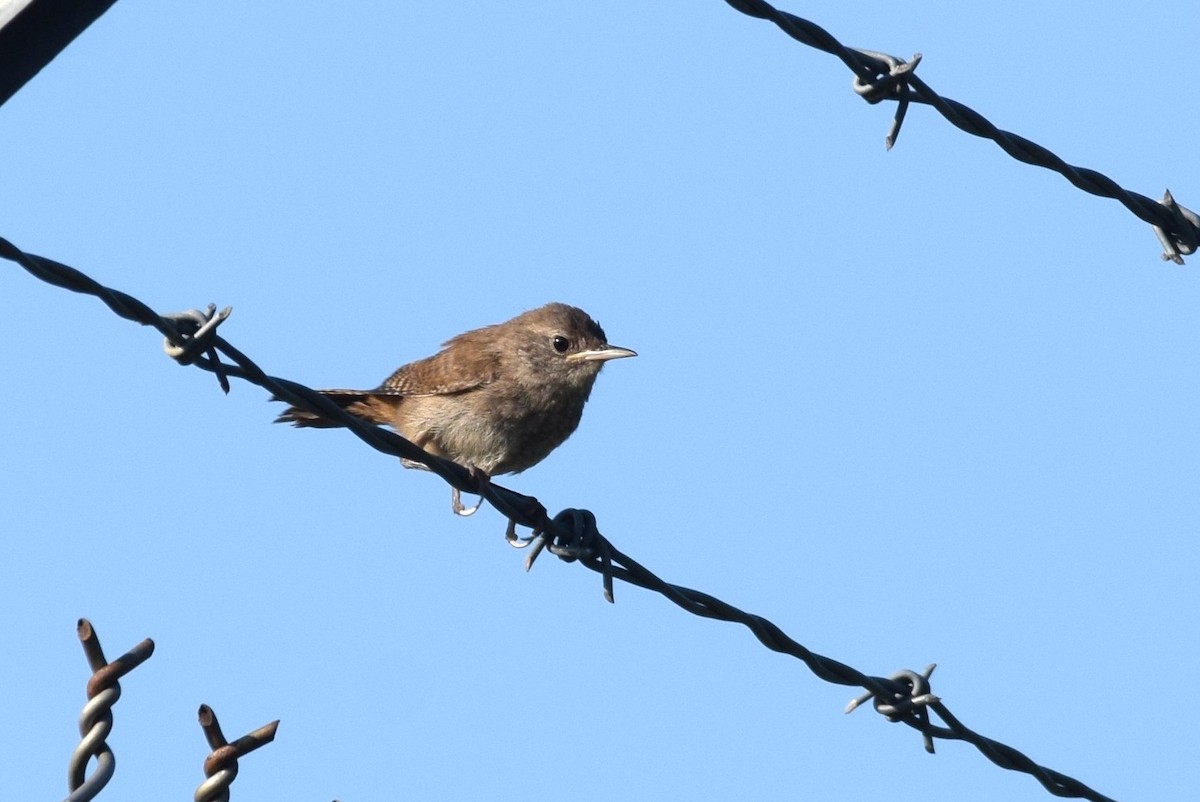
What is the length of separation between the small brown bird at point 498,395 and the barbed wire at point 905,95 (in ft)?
11.5

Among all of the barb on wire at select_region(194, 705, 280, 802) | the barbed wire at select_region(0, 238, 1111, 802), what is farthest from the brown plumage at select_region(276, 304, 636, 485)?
the barb on wire at select_region(194, 705, 280, 802)

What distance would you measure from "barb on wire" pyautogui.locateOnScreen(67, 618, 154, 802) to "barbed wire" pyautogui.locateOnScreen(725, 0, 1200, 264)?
2.55 meters

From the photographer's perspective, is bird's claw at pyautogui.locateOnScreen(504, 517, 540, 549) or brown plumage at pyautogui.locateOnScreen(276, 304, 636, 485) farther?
brown plumage at pyautogui.locateOnScreen(276, 304, 636, 485)

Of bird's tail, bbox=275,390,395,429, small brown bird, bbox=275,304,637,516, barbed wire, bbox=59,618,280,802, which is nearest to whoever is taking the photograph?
barbed wire, bbox=59,618,280,802

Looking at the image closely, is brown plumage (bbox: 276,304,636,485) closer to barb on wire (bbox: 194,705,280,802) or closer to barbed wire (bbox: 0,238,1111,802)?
barbed wire (bbox: 0,238,1111,802)

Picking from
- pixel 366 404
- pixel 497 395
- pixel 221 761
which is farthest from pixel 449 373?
pixel 221 761

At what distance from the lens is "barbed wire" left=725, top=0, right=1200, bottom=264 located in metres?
4.66

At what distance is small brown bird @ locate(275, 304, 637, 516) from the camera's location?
26.9 feet

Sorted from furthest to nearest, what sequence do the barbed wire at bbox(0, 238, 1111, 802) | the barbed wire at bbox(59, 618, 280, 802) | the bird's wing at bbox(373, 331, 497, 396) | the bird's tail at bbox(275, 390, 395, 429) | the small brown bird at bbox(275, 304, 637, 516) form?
the bird's tail at bbox(275, 390, 395, 429), the bird's wing at bbox(373, 331, 497, 396), the small brown bird at bbox(275, 304, 637, 516), the barbed wire at bbox(0, 238, 1111, 802), the barbed wire at bbox(59, 618, 280, 802)

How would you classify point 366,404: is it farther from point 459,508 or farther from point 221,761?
point 221,761

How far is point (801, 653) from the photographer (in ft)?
16.1

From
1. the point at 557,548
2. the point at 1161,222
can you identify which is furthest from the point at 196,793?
the point at 1161,222

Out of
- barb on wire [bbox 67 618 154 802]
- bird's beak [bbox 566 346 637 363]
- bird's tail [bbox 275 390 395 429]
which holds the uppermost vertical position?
bird's beak [bbox 566 346 637 363]

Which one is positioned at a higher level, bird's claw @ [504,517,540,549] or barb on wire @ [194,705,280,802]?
bird's claw @ [504,517,540,549]
